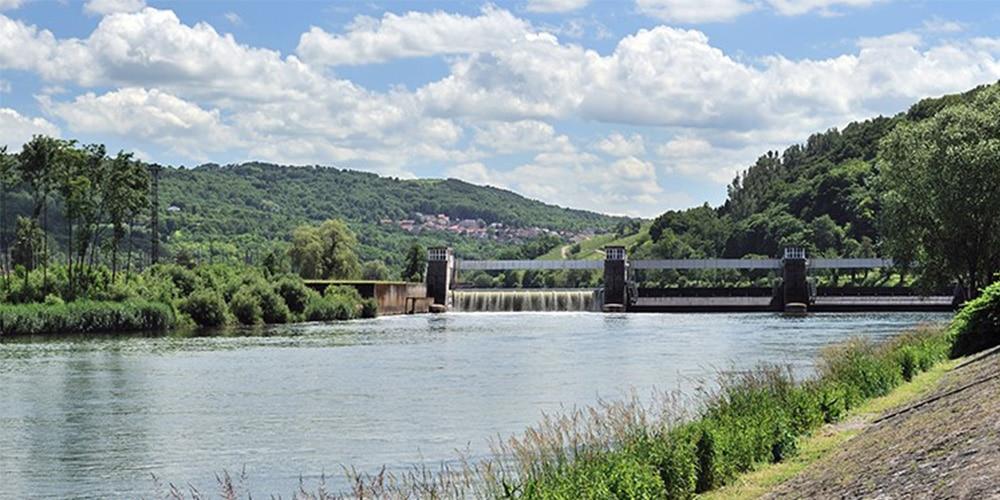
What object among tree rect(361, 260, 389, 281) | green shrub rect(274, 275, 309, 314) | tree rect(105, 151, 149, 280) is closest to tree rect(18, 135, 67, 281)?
tree rect(105, 151, 149, 280)

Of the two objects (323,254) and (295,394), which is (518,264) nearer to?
(323,254)

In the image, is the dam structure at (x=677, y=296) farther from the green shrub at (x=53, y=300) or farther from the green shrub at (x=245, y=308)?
the green shrub at (x=53, y=300)

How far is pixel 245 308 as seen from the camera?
3428 inches

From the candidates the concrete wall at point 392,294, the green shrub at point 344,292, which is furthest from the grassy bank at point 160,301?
the concrete wall at point 392,294

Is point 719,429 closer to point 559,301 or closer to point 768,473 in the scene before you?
point 768,473

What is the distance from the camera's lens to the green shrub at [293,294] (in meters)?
94.2

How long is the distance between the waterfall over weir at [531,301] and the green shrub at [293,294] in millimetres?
24453

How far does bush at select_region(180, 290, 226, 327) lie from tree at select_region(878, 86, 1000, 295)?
139 feet

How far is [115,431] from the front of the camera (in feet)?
96.3

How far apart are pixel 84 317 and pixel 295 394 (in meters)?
40.1

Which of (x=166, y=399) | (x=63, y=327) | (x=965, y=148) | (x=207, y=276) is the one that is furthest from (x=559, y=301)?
(x=166, y=399)

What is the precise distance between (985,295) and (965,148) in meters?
20.3

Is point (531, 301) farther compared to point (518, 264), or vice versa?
point (518, 264)

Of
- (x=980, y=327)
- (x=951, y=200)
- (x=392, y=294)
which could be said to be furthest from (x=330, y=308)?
(x=980, y=327)
